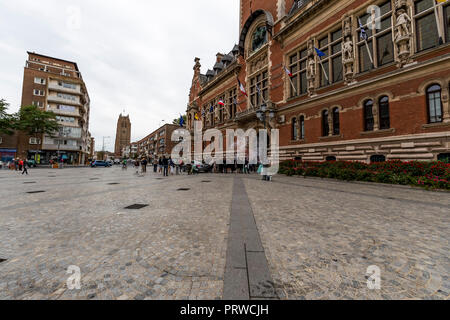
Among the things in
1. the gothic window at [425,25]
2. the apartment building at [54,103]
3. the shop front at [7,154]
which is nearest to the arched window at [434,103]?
the gothic window at [425,25]

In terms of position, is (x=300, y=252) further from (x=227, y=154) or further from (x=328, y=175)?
(x=227, y=154)

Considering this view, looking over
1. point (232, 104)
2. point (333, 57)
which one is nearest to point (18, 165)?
point (232, 104)

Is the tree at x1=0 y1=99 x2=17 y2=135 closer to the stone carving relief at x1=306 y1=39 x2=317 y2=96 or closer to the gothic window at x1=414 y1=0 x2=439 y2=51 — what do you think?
the stone carving relief at x1=306 y1=39 x2=317 y2=96

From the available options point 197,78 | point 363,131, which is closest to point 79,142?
point 197,78

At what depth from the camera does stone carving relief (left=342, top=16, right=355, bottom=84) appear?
1497cm

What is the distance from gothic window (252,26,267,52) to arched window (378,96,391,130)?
16333 mm

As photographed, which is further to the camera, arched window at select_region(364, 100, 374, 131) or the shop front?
the shop front

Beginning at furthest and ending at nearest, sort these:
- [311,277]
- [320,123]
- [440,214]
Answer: [320,123]
[440,214]
[311,277]

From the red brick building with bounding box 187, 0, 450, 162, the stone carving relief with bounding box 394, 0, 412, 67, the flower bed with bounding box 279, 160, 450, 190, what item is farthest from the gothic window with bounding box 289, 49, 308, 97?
the flower bed with bounding box 279, 160, 450, 190

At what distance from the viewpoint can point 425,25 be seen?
11.9m

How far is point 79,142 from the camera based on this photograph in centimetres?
4934

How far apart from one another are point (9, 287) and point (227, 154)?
28.0 meters

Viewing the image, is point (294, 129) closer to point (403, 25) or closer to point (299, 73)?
point (299, 73)

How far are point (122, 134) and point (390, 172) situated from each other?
5479 inches
